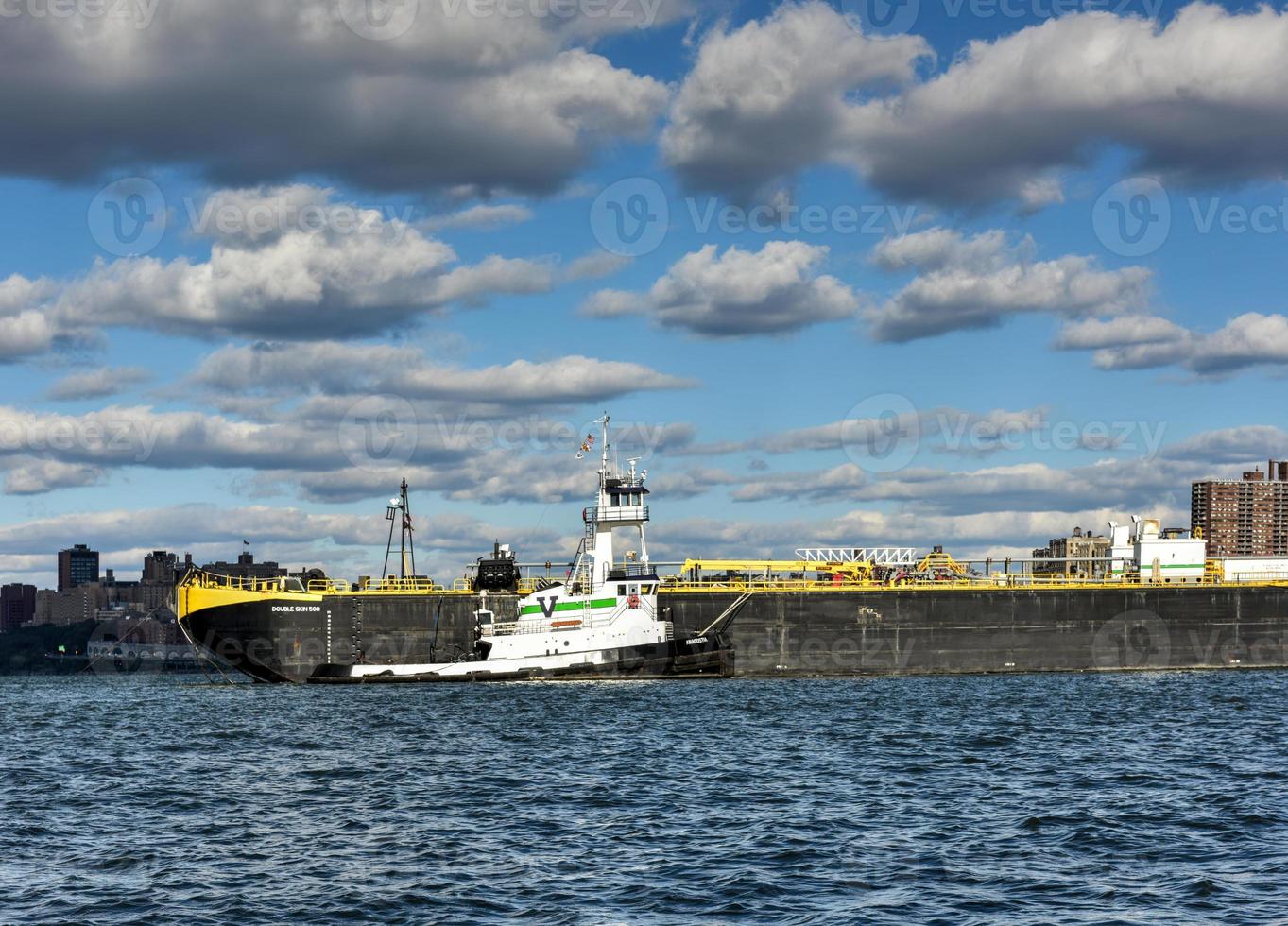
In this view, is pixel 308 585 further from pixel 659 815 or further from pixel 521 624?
pixel 659 815

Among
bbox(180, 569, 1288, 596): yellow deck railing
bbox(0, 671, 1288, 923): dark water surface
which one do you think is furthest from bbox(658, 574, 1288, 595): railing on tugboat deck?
bbox(0, 671, 1288, 923): dark water surface

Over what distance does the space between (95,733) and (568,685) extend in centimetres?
2694

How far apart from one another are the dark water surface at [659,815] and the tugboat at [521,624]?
13.8 meters

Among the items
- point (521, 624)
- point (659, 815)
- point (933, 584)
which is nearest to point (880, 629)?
point (933, 584)

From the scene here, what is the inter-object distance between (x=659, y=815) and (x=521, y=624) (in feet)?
147

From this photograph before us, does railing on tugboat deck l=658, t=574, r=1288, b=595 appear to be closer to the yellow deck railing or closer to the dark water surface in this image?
the yellow deck railing

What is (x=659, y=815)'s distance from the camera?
35.6 meters

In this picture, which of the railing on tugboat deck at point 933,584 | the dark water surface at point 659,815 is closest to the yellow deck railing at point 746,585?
the railing on tugboat deck at point 933,584

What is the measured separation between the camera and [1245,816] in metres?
34.5

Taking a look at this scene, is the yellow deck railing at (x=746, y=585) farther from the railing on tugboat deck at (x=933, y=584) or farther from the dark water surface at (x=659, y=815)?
the dark water surface at (x=659, y=815)

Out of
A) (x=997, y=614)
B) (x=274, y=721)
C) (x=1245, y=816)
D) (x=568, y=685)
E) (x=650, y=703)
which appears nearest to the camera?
(x=1245, y=816)

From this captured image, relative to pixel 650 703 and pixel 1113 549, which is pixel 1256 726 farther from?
pixel 1113 549

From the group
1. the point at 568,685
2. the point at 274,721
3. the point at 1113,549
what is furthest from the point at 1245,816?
the point at 1113,549

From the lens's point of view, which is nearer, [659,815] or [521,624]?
[659,815]
